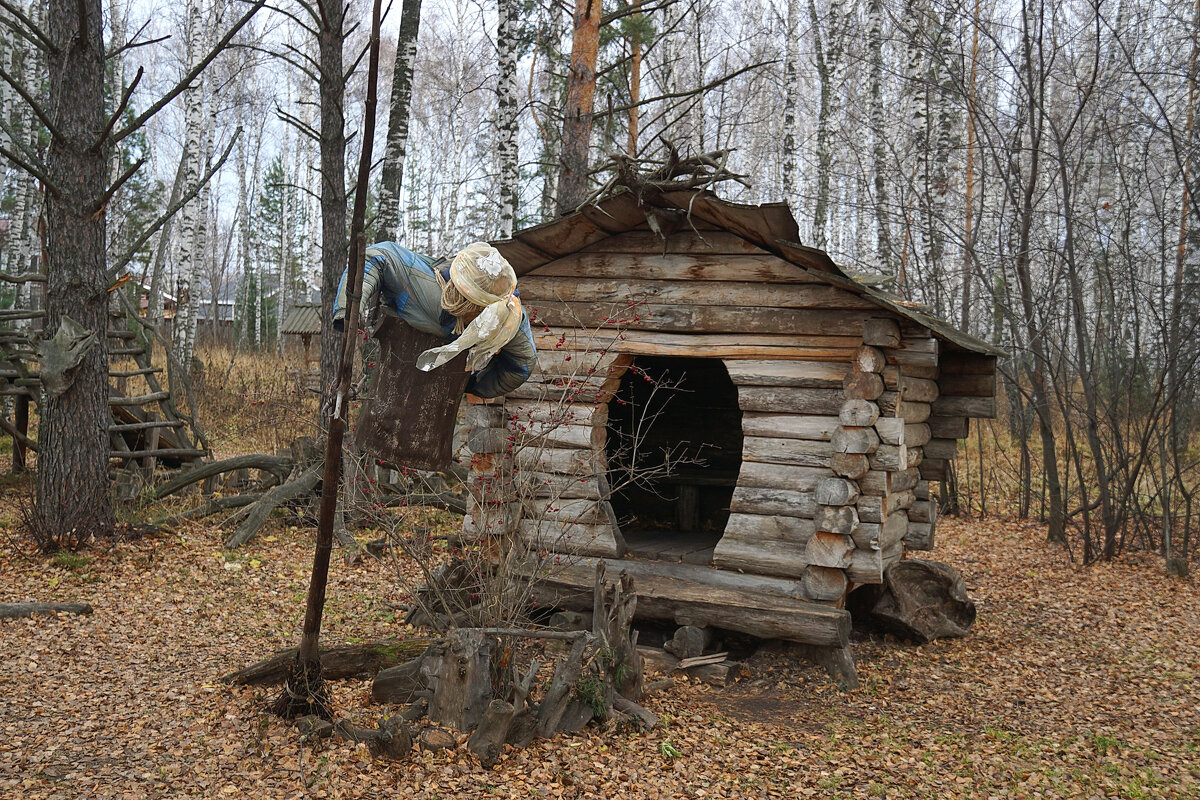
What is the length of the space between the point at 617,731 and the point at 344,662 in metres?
1.62

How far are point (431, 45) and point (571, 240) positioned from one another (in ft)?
83.3

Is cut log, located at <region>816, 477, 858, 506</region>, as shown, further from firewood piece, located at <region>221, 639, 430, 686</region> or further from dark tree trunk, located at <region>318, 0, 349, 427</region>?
dark tree trunk, located at <region>318, 0, 349, 427</region>

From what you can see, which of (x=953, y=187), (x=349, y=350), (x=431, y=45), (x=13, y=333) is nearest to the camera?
(x=349, y=350)

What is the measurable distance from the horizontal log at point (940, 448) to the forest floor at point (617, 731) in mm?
1470

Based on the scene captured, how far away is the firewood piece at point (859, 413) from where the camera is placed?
20.1ft

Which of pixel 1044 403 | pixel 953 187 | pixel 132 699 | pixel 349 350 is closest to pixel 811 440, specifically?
pixel 349 350

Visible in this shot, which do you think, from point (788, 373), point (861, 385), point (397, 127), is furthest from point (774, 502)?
point (397, 127)

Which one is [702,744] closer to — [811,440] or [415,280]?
[811,440]

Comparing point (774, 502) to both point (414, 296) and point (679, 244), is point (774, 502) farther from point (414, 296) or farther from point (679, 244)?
point (414, 296)

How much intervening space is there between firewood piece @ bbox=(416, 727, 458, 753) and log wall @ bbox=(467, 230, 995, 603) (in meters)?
1.63

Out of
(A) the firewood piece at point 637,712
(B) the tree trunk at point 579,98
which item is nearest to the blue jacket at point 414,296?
(A) the firewood piece at point 637,712

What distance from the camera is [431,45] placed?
29.4 metres

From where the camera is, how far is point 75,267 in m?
7.67

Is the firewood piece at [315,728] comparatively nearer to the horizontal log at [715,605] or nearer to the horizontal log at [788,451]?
the horizontal log at [715,605]
